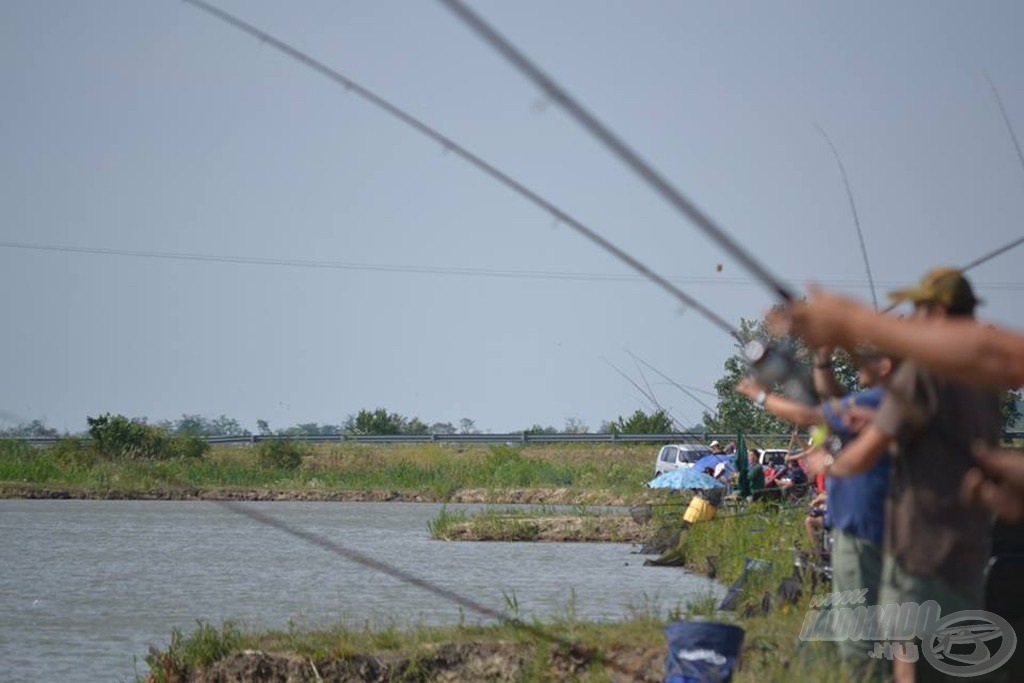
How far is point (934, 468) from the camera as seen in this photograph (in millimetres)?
5539

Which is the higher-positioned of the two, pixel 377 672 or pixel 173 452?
pixel 173 452

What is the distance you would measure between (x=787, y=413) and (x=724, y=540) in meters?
12.3

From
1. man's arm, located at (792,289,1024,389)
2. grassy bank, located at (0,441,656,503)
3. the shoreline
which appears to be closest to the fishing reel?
man's arm, located at (792,289,1024,389)

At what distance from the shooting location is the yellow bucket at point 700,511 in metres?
21.2

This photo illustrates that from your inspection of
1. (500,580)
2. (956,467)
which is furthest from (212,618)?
(956,467)

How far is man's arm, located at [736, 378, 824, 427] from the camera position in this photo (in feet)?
19.7

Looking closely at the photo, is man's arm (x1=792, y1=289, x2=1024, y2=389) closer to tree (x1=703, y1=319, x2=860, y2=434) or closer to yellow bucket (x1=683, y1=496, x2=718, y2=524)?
tree (x1=703, y1=319, x2=860, y2=434)

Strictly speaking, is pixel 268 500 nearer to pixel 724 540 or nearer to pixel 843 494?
pixel 724 540

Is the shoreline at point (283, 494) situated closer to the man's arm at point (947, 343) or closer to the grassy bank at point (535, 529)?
the grassy bank at point (535, 529)

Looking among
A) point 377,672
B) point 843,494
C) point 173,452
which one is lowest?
point 377,672

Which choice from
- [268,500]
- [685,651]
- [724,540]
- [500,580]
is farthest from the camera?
[268,500]

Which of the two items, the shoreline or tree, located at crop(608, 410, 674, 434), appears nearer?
the shoreline

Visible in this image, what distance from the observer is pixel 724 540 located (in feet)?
60.1

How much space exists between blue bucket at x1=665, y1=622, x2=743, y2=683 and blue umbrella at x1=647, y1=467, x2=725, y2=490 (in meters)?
19.2
